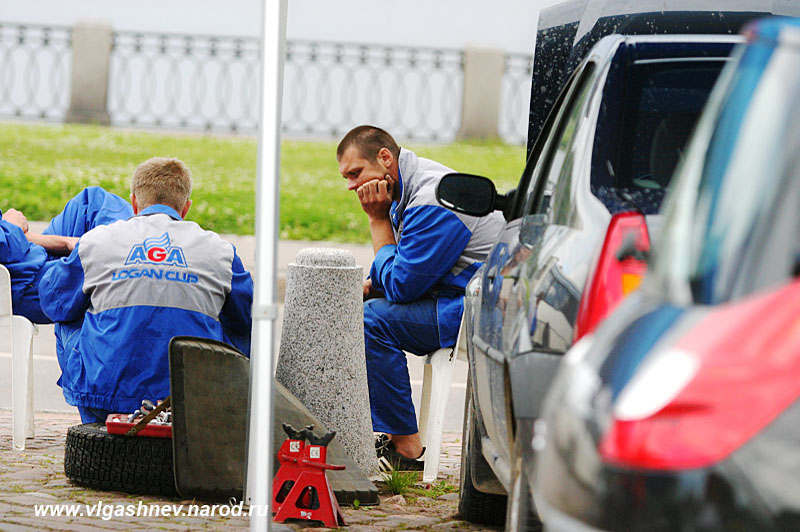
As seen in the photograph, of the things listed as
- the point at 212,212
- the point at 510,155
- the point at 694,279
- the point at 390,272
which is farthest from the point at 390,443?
the point at 510,155

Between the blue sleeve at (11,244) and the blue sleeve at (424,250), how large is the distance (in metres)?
1.89

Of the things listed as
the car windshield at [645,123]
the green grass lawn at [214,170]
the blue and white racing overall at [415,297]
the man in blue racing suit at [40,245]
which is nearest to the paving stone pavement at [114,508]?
the blue and white racing overall at [415,297]

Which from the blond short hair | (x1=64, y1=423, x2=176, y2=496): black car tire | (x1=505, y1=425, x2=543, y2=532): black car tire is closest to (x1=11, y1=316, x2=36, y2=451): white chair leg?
the blond short hair

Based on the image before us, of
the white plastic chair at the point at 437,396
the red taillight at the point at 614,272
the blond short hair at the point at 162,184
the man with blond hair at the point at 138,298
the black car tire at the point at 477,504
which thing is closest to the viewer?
the red taillight at the point at 614,272

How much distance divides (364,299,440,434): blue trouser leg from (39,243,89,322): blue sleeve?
1.42 metres

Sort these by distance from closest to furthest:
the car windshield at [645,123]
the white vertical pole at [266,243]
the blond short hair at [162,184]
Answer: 1. the car windshield at [645,123]
2. the white vertical pole at [266,243]
3. the blond short hair at [162,184]

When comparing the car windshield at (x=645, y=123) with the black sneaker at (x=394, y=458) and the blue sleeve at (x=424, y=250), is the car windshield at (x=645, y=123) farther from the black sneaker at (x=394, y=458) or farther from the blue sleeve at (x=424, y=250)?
the black sneaker at (x=394, y=458)

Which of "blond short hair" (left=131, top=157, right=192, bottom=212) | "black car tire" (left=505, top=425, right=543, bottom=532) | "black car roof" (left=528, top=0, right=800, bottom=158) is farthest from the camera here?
"blond short hair" (left=131, top=157, right=192, bottom=212)

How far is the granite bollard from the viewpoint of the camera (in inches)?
202

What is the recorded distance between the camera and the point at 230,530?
4395 millimetres

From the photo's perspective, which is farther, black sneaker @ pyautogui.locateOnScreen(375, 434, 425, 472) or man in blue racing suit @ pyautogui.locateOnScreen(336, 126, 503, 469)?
black sneaker @ pyautogui.locateOnScreen(375, 434, 425, 472)

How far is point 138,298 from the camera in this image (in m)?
5.12

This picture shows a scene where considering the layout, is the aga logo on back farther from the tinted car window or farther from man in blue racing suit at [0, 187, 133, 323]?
the tinted car window

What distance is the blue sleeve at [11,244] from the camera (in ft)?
19.2
